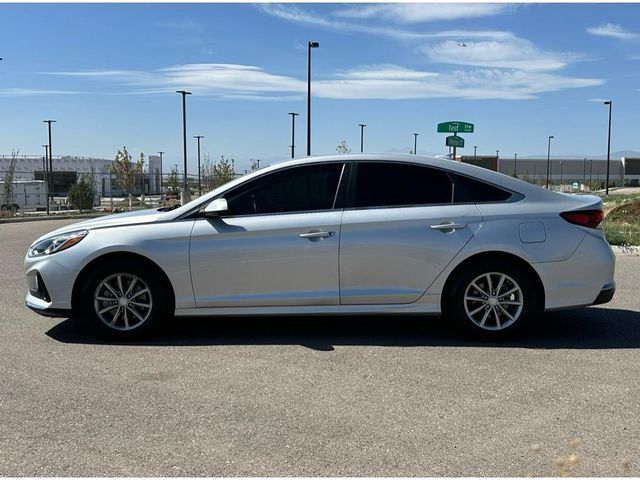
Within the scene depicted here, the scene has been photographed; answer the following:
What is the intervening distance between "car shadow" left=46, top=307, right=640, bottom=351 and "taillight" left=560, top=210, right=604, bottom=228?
1.06 metres

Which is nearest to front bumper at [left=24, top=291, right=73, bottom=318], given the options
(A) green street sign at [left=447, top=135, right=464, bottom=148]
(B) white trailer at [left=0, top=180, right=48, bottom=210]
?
(A) green street sign at [left=447, top=135, right=464, bottom=148]

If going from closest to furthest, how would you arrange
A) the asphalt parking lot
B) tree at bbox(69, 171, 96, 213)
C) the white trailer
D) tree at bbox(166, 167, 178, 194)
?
the asphalt parking lot, tree at bbox(69, 171, 96, 213), the white trailer, tree at bbox(166, 167, 178, 194)

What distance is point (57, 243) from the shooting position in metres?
5.62

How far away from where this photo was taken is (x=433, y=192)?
563cm

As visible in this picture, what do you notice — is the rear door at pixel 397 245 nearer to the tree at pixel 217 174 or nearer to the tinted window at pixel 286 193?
the tinted window at pixel 286 193

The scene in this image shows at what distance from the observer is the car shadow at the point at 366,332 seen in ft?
18.2

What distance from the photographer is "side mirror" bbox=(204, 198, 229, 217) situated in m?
5.44

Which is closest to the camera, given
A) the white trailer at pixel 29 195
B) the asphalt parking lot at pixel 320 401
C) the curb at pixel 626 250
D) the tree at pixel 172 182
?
the asphalt parking lot at pixel 320 401

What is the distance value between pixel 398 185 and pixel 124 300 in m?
2.65

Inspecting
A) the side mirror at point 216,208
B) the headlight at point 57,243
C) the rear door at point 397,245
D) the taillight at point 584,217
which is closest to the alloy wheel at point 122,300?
the headlight at point 57,243

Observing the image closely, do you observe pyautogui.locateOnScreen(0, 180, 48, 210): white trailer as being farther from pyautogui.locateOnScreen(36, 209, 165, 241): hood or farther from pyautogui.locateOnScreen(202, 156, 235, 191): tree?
pyautogui.locateOnScreen(36, 209, 165, 241): hood

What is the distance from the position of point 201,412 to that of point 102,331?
6.50ft

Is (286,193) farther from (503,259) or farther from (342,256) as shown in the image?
(503,259)

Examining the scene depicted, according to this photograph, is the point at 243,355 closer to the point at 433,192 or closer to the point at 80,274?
the point at 80,274
